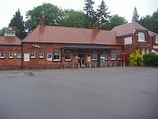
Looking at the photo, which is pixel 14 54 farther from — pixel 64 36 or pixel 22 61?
pixel 64 36

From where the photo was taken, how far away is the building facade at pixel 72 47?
2778cm

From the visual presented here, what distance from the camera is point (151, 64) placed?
28.7m

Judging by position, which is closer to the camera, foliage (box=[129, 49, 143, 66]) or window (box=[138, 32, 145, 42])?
foliage (box=[129, 49, 143, 66])

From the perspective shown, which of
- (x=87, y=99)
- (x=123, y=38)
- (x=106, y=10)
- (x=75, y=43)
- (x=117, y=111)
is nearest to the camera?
(x=117, y=111)

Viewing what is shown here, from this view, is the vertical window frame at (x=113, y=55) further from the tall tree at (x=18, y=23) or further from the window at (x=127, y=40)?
the tall tree at (x=18, y=23)

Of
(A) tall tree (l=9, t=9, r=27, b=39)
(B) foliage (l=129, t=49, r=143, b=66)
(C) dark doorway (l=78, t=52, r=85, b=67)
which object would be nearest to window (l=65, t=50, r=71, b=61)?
(C) dark doorway (l=78, t=52, r=85, b=67)

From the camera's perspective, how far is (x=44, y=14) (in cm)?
5184

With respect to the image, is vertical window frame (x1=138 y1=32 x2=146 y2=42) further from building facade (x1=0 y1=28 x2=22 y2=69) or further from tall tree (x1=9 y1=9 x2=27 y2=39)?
tall tree (x1=9 y1=9 x2=27 y2=39)

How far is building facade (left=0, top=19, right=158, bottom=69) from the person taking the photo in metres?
27.8

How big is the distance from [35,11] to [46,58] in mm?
29690

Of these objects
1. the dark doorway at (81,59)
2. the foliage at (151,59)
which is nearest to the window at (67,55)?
the dark doorway at (81,59)

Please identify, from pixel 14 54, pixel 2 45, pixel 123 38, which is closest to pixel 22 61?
pixel 14 54

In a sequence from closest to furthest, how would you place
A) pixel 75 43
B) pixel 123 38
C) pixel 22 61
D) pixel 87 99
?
pixel 87 99 < pixel 22 61 < pixel 75 43 < pixel 123 38

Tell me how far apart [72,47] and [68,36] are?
4.24 metres
